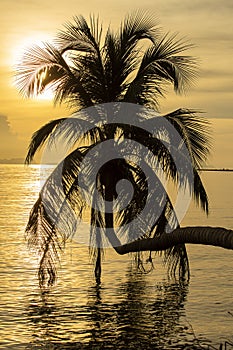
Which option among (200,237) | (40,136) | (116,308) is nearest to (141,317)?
(116,308)

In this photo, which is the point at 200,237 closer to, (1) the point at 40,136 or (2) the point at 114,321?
(1) the point at 40,136

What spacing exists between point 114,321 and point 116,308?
8.51 feet

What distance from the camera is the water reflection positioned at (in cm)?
2080

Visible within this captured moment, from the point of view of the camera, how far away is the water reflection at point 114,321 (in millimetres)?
20797

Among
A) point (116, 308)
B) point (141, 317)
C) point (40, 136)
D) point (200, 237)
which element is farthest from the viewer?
point (116, 308)

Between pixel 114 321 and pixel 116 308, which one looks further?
pixel 116 308

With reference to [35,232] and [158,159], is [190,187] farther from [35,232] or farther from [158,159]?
[35,232]

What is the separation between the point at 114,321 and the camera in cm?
2402

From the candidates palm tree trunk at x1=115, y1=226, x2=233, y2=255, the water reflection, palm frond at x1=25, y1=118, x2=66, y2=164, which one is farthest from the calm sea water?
palm frond at x1=25, y1=118, x2=66, y2=164

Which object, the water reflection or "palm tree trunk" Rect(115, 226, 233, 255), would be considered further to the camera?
the water reflection

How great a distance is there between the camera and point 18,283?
1350 inches

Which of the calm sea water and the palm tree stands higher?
the palm tree

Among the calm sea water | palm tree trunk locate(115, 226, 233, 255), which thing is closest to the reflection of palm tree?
the calm sea water

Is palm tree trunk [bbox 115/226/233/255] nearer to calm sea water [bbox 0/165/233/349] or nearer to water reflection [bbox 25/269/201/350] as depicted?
calm sea water [bbox 0/165/233/349]
